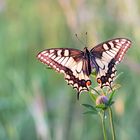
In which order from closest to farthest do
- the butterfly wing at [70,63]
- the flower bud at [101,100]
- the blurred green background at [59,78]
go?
the flower bud at [101,100] → the butterfly wing at [70,63] → the blurred green background at [59,78]

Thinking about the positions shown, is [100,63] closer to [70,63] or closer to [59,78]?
[70,63]

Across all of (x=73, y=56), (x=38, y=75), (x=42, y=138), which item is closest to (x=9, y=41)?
(x=38, y=75)

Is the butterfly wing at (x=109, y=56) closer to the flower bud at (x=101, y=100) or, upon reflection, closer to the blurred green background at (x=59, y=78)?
the flower bud at (x=101, y=100)

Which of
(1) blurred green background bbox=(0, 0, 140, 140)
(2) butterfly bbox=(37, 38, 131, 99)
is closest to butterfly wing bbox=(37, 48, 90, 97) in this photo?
(2) butterfly bbox=(37, 38, 131, 99)

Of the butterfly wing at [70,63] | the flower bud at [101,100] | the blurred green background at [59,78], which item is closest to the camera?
the flower bud at [101,100]

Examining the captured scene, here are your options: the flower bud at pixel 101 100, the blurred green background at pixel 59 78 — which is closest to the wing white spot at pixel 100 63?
the flower bud at pixel 101 100
